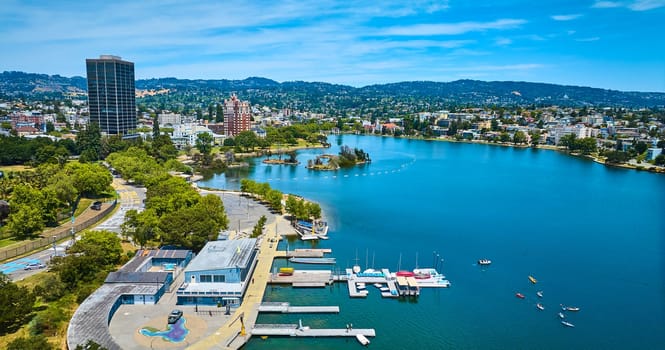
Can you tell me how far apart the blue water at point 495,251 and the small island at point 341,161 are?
8.01 feet

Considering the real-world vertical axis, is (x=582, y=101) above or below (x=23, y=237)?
above

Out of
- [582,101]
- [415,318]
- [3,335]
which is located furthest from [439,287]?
[582,101]

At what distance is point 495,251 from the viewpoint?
24406 mm

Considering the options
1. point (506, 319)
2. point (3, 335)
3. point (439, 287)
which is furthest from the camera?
point (439, 287)

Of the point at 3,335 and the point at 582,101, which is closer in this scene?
the point at 3,335

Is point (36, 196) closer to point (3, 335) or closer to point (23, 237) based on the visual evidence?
point (23, 237)

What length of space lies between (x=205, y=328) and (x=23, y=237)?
13715 millimetres

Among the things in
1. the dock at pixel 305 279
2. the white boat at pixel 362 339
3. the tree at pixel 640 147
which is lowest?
the white boat at pixel 362 339

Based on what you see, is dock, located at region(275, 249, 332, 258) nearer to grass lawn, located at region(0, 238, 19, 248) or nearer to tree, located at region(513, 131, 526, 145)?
grass lawn, located at region(0, 238, 19, 248)

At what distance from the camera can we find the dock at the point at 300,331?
15742mm

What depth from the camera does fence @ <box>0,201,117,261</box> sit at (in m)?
21.0

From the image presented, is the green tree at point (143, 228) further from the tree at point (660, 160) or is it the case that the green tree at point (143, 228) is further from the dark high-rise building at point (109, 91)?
the tree at point (660, 160)

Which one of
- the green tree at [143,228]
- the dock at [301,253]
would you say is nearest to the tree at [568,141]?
the dock at [301,253]

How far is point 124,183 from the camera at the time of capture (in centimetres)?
3888
